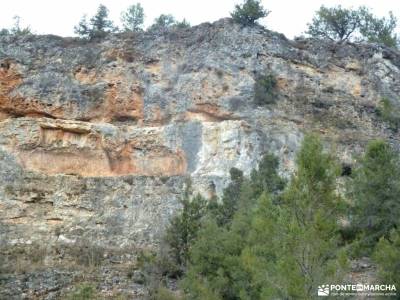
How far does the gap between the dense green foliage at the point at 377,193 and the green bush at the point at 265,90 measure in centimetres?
871

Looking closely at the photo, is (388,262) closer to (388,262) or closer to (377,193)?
(388,262)

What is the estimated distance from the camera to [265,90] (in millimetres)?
30609

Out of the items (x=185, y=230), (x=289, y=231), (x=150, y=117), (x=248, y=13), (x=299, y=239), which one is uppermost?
(x=248, y=13)

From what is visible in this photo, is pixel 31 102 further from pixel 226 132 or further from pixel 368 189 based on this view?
pixel 368 189

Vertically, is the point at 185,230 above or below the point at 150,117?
below

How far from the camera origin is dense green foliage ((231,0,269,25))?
108 feet

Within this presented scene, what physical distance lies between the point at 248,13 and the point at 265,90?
4554mm

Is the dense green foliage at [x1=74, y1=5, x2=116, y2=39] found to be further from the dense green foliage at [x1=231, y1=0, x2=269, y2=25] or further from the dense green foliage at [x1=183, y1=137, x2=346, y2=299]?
the dense green foliage at [x1=183, y1=137, x2=346, y2=299]

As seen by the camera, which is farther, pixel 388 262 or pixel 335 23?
pixel 335 23

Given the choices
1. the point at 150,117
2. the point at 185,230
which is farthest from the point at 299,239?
the point at 150,117

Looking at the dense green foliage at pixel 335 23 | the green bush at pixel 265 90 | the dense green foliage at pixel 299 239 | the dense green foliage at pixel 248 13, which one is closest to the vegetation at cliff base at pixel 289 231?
the dense green foliage at pixel 299 239

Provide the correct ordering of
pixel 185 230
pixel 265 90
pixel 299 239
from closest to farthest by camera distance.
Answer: pixel 299 239, pixel 185 230, pixel 265 90

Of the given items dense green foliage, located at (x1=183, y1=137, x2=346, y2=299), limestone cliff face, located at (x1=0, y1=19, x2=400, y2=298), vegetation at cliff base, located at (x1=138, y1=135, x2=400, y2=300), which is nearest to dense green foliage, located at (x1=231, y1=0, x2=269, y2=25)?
limestone cliff face, located at (x1=0, y1=19, x2=400, y2=298)

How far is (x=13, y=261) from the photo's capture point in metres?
23.3
